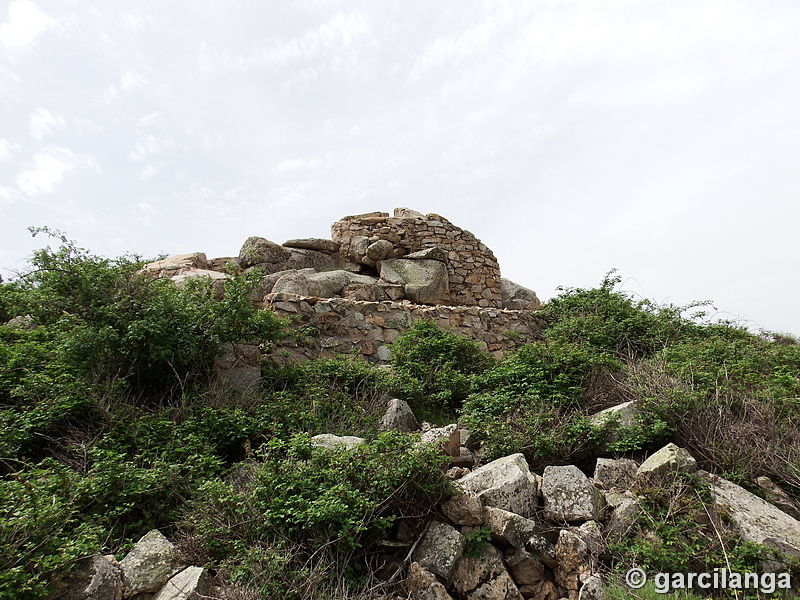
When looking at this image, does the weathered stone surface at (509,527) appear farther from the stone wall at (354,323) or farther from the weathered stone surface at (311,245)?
the weathered stone surface at (311,245)

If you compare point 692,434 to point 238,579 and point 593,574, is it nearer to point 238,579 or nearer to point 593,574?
point 593,574

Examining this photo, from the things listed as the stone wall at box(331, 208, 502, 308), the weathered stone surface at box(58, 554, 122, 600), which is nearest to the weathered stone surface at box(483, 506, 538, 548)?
the weathered stone surface at box(58, 554, 122, 600)

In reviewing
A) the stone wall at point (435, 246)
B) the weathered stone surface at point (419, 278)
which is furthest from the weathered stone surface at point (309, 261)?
the weathered stone surface at point (419, 278)

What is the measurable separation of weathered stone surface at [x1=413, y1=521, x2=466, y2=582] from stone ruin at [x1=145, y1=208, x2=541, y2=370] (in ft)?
12.2

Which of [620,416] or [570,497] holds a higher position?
[620,416]

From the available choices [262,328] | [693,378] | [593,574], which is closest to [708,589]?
[593,574]

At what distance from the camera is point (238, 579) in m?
2.58

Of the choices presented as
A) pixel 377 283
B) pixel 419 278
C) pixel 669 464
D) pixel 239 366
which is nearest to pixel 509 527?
pixel 669 464

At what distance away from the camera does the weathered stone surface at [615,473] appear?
11.8 feet

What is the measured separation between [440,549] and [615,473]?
5.52 ft

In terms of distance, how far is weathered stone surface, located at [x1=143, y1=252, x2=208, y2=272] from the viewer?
9.65 m

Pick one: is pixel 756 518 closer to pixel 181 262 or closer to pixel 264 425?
pixel 264 425

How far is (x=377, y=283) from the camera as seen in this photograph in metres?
10.5

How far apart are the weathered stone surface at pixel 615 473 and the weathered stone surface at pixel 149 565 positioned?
3148 millimetres
